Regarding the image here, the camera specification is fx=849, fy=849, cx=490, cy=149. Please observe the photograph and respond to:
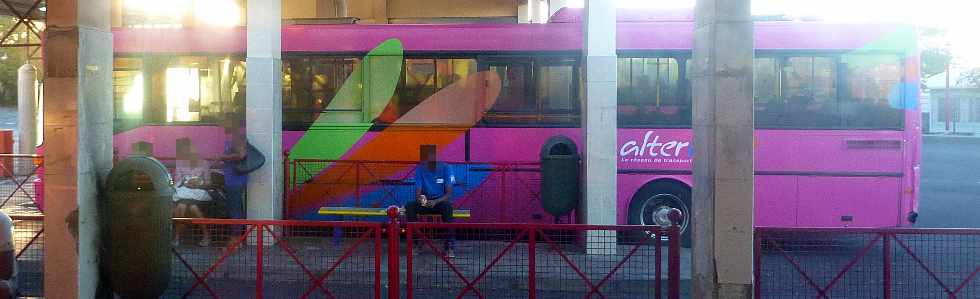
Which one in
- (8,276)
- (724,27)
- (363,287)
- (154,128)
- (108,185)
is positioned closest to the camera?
(8,276)

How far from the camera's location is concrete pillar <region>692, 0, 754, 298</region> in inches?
281

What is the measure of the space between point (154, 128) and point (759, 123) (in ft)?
30.8

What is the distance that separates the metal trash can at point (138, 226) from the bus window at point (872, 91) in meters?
9.81

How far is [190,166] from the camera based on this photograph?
42.7 ft

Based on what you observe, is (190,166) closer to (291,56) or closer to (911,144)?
(291,56)

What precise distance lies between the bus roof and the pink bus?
21 mm

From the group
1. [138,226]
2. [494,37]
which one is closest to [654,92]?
[494,37]

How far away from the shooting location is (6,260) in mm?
6371

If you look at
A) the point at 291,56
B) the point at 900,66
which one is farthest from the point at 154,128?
the point at 900,66

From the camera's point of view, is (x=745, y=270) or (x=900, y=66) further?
(x=900, y=66)

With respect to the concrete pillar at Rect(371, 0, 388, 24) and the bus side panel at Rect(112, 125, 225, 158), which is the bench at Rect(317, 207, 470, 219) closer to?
the bus side panel at Rect(112, 125, 225, 158)

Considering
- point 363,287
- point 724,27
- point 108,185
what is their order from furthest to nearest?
1. point 363,287
2. point 108,185
3. point 724,27

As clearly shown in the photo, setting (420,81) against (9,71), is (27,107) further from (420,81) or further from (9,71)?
(9,71)

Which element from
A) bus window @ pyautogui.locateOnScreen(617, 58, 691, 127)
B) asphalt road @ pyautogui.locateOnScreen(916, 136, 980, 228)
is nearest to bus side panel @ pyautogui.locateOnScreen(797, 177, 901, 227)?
bus window @ pyautogui.locateOnScreen(617, 58, 691, 127)
